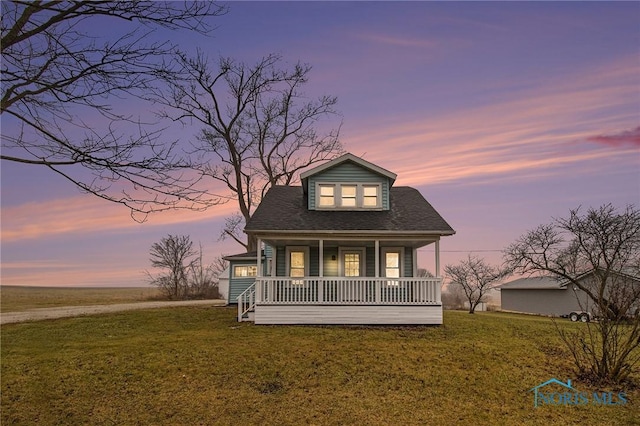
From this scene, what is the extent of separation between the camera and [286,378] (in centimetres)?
1048

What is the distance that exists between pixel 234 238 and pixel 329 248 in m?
16.2

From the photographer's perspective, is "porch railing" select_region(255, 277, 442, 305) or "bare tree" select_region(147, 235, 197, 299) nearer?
"porch railing" select_region(255, 277, 442, 305)

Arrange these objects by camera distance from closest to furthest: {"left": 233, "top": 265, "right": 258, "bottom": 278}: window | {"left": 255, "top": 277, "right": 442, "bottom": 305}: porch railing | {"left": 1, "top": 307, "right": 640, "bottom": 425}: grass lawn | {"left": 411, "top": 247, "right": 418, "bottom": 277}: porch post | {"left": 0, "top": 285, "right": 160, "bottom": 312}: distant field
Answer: {"left": 1, "top": 307, "right": 640, "bottom": 425}: grass lawn
{"left": 255, "top": 277, "right": 442, "bottom": 305}: porch railing
{"left": 411, "top": 247, "right": 418, "bottom": 277}: porch post
{"left": 233, "top": 265, "right": 258, "bottom": 278}: window
{"left": 0, "top": 285, "right": 160, "bottom": 312}: distant field

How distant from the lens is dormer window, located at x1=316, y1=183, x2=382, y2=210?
63.9 feet

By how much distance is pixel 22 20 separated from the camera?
4918 millimetres

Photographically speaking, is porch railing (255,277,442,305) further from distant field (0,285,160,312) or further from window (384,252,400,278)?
distant field (0,285,160,312)

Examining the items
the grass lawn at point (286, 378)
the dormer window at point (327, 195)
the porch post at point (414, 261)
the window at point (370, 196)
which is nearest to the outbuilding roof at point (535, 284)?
the porch post at point (414, 261)

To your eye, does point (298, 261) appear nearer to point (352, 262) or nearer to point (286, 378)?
point (352, 262)

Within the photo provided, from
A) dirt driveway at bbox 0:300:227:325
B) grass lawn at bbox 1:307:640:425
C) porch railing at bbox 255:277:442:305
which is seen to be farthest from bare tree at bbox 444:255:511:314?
dirt driveway at bbox 0:300:227:325

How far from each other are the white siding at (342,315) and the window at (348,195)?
15.6ft

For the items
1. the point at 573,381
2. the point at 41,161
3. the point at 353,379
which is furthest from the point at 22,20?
the point at 573,381

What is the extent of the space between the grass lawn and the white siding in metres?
1.57

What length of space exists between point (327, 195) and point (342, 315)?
540 cm

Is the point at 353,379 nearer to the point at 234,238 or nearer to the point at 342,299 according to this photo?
the point at 342,299
